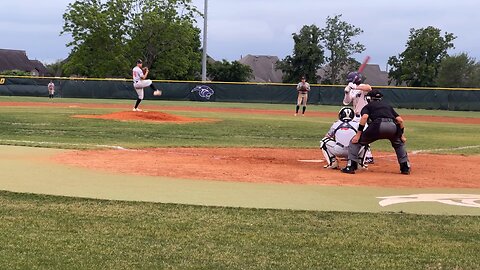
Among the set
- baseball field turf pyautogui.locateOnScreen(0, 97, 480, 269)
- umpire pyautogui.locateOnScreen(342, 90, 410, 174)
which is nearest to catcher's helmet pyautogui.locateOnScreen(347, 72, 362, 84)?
umpire pyautogui.locateOnScreen(342, 90, 410, 174)

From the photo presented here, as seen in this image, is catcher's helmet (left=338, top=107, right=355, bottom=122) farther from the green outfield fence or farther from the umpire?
the green outfield fence

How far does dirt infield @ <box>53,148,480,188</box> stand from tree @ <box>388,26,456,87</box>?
69.6 metres

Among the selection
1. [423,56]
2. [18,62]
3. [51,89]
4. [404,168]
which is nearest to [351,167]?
[404,168]

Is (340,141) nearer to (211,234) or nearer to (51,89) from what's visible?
(211,234)

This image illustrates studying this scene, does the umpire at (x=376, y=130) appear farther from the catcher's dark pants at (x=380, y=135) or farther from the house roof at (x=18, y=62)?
the house roof at (x=18, y=62)

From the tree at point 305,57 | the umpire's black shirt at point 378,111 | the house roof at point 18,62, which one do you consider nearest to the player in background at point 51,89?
the tree at point 305,57

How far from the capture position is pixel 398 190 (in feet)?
27.2

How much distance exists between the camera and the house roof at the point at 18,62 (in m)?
109

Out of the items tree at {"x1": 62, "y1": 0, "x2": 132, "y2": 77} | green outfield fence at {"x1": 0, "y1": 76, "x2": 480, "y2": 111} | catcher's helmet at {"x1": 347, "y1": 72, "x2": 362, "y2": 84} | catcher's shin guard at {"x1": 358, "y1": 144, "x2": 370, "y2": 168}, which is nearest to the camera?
catcher's shin guard at {"x1": 358, "y1": 144, "x2": 370, "y2": 168}

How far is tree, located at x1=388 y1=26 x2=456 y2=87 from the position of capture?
79.9 m

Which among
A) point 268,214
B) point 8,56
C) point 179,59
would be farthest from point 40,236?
point 8,56

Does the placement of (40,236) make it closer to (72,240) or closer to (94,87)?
(72,240)

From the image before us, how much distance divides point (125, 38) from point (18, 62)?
5151 cm

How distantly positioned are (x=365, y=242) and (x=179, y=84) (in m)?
43.4
